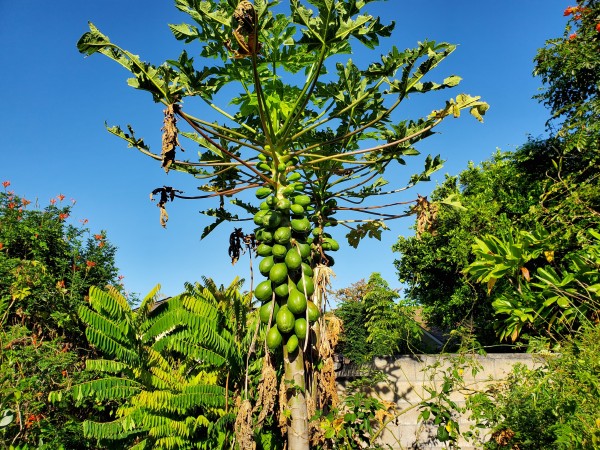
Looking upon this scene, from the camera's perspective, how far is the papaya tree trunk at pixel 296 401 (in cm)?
382

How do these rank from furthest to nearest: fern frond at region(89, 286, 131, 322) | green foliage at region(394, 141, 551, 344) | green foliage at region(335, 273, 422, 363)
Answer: green foliage at region(394, 141, 551, 344)
green foliage at region(335, 273, 422, 363)
fern frond at region(89, 286, 131, 322)

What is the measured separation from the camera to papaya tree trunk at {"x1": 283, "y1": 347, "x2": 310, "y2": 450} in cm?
382

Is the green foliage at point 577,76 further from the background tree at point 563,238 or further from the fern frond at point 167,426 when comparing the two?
the fern frond at point 167,426

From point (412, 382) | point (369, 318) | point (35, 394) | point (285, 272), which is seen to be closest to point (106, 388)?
point (35, 394)

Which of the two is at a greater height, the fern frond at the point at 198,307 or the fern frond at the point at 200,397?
the fern frond at the point at 198,307

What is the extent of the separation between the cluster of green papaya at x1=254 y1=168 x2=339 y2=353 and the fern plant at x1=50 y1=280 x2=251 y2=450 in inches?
45.9

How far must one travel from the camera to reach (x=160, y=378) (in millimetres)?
4891

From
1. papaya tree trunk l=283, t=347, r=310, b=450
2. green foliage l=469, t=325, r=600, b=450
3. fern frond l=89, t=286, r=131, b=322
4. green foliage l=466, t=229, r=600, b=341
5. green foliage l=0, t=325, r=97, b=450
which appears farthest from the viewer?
green foliage l=466, t=229, r=600, b=341

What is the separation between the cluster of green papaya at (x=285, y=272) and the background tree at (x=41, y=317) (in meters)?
2.96

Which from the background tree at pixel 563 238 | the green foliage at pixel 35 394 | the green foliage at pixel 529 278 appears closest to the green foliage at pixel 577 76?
the background tree at pixel 563 238

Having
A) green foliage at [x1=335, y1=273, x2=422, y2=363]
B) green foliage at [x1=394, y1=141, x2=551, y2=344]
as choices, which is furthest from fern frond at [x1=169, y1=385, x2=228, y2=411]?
green foliage at [x1=394, y1=141, x2=551, y2=344]

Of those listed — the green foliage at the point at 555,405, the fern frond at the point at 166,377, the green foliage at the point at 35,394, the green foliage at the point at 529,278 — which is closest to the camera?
the green foliage at the point at 555,405

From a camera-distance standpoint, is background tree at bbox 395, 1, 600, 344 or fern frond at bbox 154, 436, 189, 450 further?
background tree at bbox 395, 1, 600, 344

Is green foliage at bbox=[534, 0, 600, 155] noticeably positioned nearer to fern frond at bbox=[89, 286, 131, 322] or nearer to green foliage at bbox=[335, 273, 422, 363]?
green foliage at bbox=[335, 273, 422, 363]
